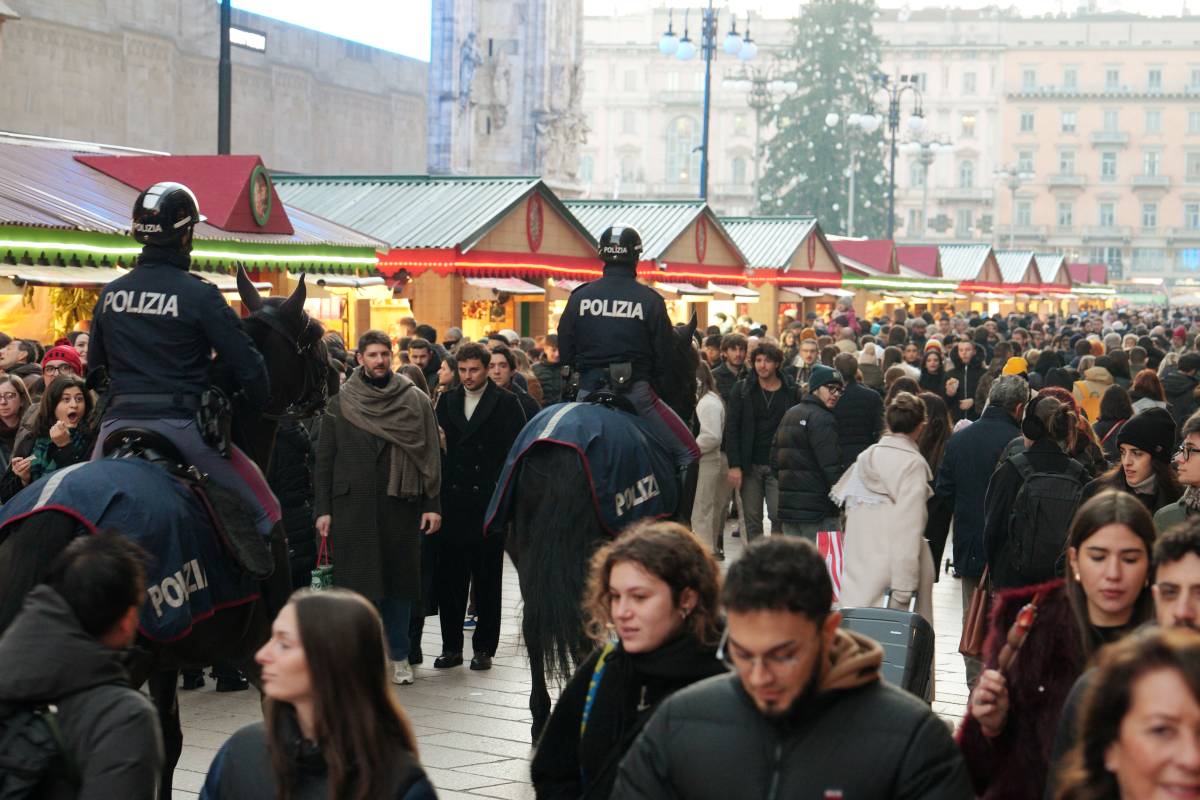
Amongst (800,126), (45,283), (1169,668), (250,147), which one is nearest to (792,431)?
(45,283)

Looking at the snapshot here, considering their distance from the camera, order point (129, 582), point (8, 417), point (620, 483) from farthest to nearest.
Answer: point (8, 417), point (620, 483), point (129, 582)

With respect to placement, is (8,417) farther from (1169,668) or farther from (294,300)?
(1169,668)

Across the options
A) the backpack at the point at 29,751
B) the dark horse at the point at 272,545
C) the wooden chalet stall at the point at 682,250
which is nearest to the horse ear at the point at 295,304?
the dark horse at the point at 272,545

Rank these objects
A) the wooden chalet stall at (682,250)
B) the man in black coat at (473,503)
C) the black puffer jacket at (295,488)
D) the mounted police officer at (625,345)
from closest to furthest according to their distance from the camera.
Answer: the mounted police officer at (625,345) < the black puffer jacket at (295,488) < the man in black coat at (473,503) < the wooden chalet stall at (682,250)

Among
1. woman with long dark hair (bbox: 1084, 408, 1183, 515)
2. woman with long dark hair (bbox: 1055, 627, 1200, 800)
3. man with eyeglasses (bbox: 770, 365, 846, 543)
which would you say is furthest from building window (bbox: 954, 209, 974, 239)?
woman with long dark hair (bbox: 1055, 627, 1200, 800)

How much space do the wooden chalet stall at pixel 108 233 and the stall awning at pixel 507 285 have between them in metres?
2.03

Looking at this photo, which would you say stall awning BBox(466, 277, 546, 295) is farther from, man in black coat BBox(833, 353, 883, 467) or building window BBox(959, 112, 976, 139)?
building window BBox(959, 112, 976, 139)

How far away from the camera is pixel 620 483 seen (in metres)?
8.00

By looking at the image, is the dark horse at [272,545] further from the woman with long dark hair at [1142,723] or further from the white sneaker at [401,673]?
the woman with long dark hair at [1142,723]

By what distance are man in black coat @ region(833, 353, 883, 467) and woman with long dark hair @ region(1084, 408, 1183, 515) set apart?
4626 mm

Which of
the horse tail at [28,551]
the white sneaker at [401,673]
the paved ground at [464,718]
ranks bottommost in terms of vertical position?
the paved ground at [464,718]

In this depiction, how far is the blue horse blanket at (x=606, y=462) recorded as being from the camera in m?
7.95

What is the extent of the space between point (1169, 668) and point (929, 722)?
547 mm

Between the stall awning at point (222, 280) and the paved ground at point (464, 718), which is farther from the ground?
the stall awning at point (222, 280)
